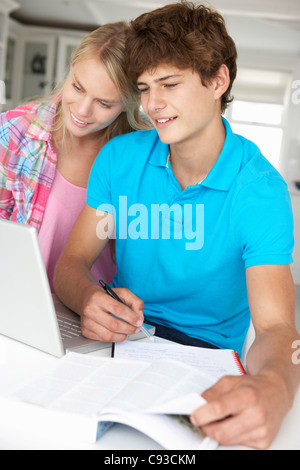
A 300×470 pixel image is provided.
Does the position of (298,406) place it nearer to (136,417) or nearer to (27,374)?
(136,417)

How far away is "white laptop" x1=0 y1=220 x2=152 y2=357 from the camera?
2.94 ft

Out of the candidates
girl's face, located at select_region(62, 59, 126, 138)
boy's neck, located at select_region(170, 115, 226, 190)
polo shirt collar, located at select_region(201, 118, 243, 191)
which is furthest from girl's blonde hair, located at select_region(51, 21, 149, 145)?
polo shirt collar, located at select_region(201, 118, 243, 191)

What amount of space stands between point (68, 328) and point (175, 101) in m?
0.62

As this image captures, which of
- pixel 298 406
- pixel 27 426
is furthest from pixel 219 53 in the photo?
pixel 27 426

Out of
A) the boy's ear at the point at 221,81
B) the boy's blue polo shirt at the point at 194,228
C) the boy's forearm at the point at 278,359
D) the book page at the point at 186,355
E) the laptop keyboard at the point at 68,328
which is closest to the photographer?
the boy's forearm at the point at 278,359

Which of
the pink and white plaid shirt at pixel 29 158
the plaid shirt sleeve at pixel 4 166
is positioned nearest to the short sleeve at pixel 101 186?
the pink and white plaid shirt at pixel 29 158

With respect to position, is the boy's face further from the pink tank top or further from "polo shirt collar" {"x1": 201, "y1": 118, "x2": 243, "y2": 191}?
the pink tank top

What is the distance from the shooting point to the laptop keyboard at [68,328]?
3.59 ft

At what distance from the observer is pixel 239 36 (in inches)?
255

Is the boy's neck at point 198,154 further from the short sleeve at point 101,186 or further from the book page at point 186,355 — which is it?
the book page at point 186,355

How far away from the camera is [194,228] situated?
134 cm

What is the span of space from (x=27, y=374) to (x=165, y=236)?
1.95 feet

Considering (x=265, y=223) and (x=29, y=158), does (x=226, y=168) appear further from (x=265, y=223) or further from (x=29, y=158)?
(x=29, y=158)

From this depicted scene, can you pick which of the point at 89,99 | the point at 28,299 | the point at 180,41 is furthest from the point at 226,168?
the point at 28,299
